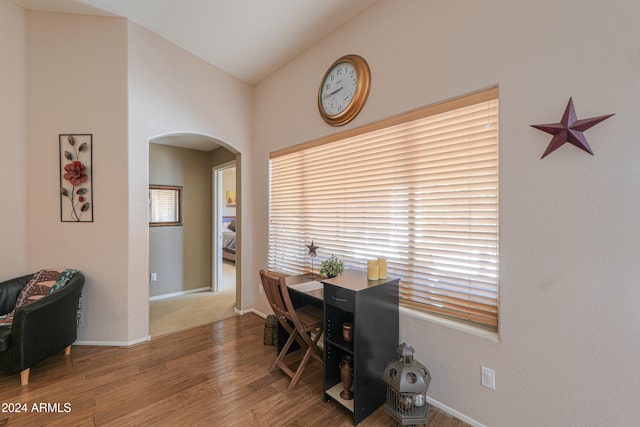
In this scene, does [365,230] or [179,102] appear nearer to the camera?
[365,230]

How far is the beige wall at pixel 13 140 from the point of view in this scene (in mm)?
A: 2615

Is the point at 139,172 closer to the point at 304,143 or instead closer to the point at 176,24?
the point at 176,24

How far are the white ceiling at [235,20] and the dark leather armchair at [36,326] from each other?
2.69 m

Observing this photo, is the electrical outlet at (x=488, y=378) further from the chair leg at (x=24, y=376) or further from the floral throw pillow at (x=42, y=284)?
the floral throw pillow at (x=42, y=284)

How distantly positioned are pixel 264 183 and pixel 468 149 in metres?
2.53

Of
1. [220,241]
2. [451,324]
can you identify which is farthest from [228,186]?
[451,324]

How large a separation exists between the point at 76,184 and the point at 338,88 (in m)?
2.88

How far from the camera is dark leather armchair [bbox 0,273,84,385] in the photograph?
6.57ft

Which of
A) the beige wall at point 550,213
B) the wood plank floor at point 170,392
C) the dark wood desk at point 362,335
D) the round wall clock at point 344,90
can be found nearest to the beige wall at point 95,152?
the wood plank floor at point 170,392

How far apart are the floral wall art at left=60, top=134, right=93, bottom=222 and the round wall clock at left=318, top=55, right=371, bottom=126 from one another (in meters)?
2.50

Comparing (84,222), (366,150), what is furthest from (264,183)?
(84,222)

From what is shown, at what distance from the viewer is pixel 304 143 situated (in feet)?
9.80

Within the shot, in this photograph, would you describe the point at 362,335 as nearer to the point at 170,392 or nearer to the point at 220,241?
the point at 170,392

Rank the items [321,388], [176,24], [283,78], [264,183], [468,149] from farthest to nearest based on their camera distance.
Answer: [264,183] < [283,78] < [176,24] < [321,388] < [468,149]
